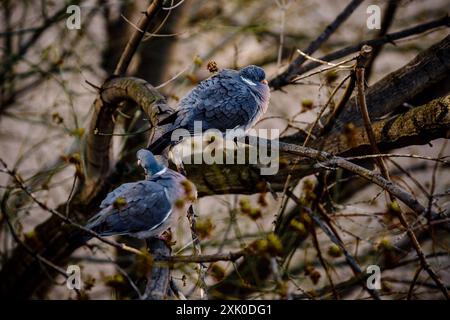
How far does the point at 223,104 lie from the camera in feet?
9.39

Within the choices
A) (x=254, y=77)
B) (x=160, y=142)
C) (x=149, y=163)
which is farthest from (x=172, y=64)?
(x=149, y=163)

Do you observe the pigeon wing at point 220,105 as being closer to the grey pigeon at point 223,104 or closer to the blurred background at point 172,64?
the grey pigeon at point 223,104

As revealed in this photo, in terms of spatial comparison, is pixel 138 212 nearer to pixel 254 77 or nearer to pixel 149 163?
pixel 149 163

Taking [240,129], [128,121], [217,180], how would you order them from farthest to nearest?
[128,121] → [217,180] → [240,129]

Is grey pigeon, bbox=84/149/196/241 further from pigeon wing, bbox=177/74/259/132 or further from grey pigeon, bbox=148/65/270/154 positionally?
pigeon wing, bbox=177/74/259/132

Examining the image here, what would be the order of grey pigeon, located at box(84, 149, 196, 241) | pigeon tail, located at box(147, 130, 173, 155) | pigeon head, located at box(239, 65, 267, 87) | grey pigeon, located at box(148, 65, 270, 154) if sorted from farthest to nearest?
pigeon head, located at box(239, 65, 267, 87) < grey pigeon, located at box(148, 65, 270, 154) < pigeon tail, located at box(147, 130, 173, 155) < grey pigeon, located at box(84, 149, 196, 241)

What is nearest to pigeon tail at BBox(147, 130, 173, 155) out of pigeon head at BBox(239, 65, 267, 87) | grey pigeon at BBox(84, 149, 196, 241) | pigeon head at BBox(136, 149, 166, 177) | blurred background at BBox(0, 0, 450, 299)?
pigeon head at BBox(136, 149, 166, 177)

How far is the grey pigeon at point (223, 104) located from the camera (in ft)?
8.82

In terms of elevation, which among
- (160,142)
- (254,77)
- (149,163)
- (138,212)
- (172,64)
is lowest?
(138,212)

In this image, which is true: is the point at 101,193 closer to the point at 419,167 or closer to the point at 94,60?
the point at 94,60

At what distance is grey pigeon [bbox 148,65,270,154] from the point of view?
2.69 metres

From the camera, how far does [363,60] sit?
225 cm
